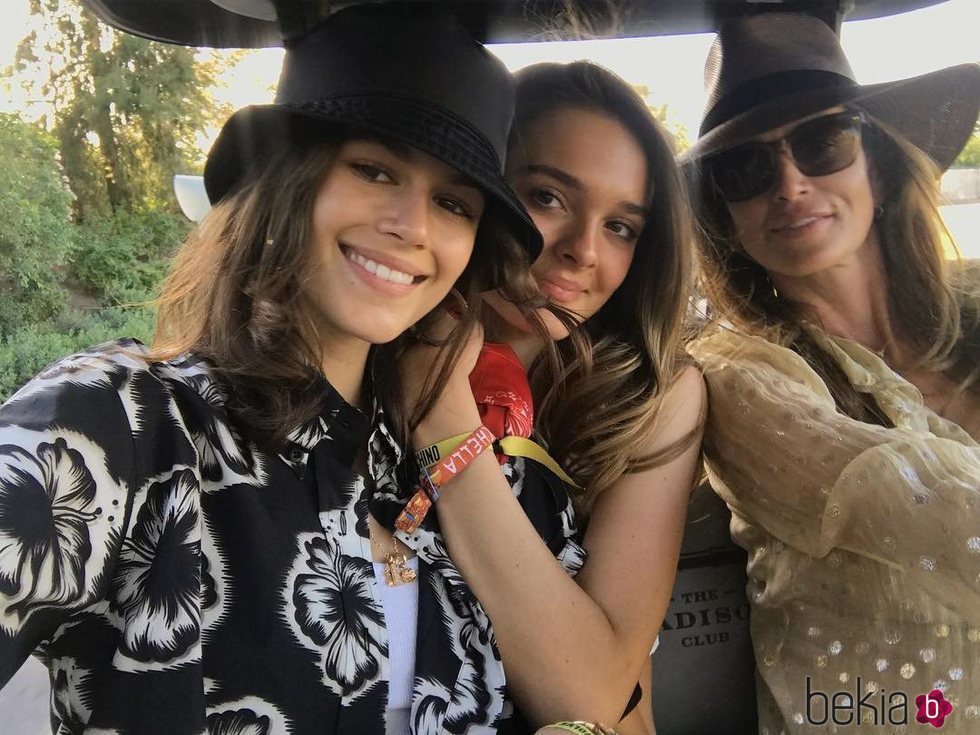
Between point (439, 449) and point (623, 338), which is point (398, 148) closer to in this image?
point (439, 449)

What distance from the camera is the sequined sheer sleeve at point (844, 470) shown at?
125 centimetres

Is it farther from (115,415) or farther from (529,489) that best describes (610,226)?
(115,415)

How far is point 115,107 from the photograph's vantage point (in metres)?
1.19

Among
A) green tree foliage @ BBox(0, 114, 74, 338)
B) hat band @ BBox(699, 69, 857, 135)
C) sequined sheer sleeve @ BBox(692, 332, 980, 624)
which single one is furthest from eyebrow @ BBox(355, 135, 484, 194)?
hat band @ BBox(699, 69, 857, 135)

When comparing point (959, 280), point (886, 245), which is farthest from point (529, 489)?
point (959, 280)

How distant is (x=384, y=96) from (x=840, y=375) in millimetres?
1133

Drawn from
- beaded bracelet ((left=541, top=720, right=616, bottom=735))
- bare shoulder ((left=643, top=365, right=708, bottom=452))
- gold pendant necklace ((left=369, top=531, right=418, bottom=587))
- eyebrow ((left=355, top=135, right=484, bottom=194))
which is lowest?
beaded bracelet ((left=541, top=720, right=616, bottom=735))

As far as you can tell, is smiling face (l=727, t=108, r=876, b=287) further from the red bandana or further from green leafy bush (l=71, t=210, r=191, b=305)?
green leafy bush (l=71, t=210, r=191, b=305)

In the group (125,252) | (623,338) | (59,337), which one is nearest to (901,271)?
(623,338)

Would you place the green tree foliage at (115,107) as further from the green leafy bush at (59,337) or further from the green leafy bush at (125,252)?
the green leafy bush at (59,337)

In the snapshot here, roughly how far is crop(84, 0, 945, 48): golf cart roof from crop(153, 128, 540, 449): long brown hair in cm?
29

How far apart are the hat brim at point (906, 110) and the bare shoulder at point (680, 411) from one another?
1.77 ft

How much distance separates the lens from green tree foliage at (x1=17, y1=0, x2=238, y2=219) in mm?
1170
